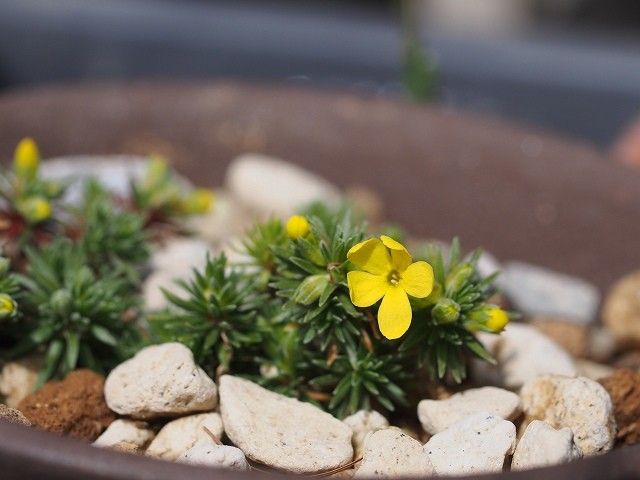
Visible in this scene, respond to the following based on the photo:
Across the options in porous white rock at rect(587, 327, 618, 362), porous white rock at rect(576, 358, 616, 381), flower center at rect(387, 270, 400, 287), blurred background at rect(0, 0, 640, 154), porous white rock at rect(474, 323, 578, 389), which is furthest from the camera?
blurred background at rect(0, 0, 640, 154)

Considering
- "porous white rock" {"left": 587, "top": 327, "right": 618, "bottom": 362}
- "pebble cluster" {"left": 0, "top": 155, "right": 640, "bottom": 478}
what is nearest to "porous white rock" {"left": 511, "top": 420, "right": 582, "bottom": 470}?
"pebble cluster" {"left": 0, "top": 155, "right": 640, "bottom": 478}

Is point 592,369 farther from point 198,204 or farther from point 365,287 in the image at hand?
point 198,204

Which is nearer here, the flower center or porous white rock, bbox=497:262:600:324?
the flower center

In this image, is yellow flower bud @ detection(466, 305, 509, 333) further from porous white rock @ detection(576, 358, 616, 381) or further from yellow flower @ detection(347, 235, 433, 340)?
porous white rock @ detection(576, 358, 616, 381)

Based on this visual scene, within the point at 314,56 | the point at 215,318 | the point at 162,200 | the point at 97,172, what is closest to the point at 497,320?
the point at 215,318

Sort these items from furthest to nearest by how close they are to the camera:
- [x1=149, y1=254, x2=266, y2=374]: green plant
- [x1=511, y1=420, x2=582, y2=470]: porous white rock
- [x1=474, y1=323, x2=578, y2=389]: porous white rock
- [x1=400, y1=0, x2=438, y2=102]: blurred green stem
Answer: [x1=400, y1=0, x2=438, y2=102]: blurred green stem, [x1=474, y1=323, x2=578, y2=389]: porous white rock, [x1=149, y1=254, x2=266, y2=374]: green plant, [x1=511, y1=420, x2=582, y2=470]: porous white rock

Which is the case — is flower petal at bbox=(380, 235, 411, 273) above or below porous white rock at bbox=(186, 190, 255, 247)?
above
